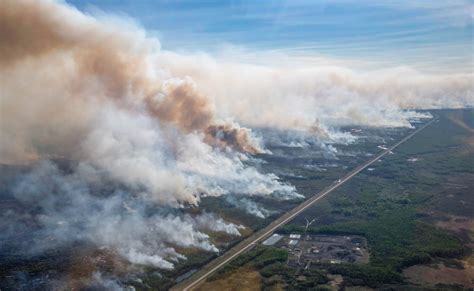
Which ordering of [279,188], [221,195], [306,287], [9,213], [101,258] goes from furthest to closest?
[279,188] < [221,195] < [9,213] < [101,258] < [306,287]

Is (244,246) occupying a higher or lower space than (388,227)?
lower

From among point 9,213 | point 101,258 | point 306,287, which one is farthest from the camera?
point 9,213

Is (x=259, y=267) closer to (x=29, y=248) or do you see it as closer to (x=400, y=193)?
(x=29, y=248)

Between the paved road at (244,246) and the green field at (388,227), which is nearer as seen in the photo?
the paved road at (244,246)

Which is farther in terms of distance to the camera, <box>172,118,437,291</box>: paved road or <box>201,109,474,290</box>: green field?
<box>201,109,474,290</box>: green field

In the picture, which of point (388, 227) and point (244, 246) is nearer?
point (244, 246)

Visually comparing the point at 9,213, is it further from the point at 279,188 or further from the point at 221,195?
the point at 279,188

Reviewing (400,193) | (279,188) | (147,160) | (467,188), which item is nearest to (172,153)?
(147,160)

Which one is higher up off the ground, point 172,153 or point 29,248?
point 172,153

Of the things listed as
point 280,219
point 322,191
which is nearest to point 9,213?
point 280,219

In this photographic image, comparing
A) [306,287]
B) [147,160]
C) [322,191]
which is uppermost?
[147,160]

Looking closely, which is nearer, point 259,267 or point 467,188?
point 259,267
